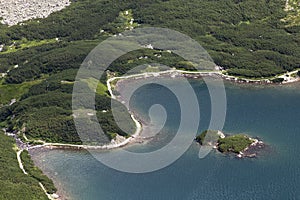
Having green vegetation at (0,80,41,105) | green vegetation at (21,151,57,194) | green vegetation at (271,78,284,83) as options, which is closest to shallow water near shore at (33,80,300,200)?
green vegetation at (21,151,57,194)

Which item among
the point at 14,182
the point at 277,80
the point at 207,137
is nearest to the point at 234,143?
the point at 207,137

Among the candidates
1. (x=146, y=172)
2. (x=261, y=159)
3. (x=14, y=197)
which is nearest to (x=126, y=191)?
(x=146, y=172)

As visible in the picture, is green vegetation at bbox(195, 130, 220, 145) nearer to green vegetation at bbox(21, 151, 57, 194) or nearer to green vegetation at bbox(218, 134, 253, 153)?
green vegetation at bbox(218, 134, 253, 153)

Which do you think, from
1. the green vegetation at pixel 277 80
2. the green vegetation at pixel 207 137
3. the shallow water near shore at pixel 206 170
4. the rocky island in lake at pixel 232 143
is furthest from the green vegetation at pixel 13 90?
the green vegetation at pixel 277 80

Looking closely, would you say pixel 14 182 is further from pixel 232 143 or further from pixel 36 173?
pixel 232 143

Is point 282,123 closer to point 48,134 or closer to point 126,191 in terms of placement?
point 126,191

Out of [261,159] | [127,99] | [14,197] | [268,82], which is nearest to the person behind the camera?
[14,197]
